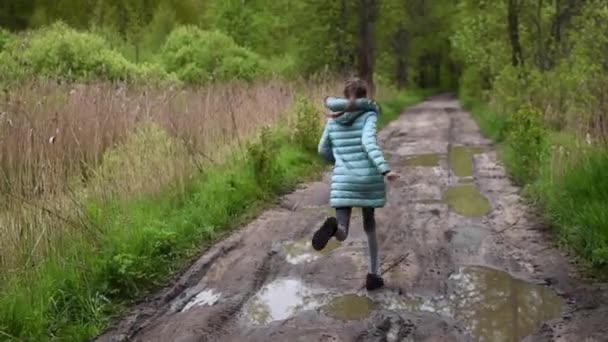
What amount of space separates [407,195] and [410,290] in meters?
4.43

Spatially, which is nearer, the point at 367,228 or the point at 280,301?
the point at 280,301

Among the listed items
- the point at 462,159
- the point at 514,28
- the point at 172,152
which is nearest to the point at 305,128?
the point at 462,159

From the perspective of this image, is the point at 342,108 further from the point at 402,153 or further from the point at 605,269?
the point at 402,153

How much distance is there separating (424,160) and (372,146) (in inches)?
338

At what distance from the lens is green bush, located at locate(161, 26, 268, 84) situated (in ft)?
78.2

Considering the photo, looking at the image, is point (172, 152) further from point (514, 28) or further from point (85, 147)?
point (514, 28)

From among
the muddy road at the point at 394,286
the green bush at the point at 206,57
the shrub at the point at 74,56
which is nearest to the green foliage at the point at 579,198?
the muddy road at the point at 394,286

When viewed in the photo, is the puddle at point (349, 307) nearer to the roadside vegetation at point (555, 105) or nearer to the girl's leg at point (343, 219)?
the girl's leg at point (343, 219)

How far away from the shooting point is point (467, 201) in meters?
10.1

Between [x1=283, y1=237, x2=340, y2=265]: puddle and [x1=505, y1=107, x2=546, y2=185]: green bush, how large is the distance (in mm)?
4594

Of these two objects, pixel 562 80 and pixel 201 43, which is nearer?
pixel 562 80

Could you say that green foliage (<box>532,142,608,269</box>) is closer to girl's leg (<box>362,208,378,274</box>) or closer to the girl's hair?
girl's leg (<box>362,208,378,274</box>)

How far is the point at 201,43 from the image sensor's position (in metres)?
25.2

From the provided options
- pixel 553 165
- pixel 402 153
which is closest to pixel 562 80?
pixel 402 153
